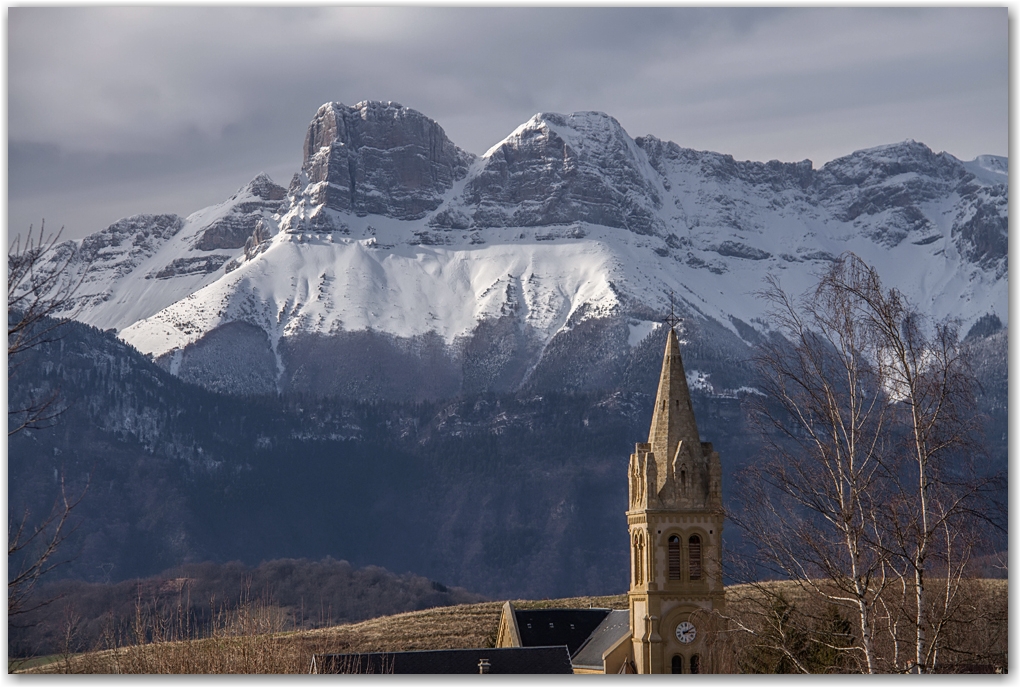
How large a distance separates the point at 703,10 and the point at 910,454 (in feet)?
30.9

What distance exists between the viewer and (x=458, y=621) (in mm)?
109500

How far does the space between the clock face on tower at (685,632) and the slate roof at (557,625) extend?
537 inches

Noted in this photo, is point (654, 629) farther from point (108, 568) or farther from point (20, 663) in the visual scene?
point (108, 568)

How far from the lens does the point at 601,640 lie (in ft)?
178

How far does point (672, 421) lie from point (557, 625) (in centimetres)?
1906

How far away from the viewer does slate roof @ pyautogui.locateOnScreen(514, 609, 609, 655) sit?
59188mm

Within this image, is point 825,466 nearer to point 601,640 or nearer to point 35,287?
point 35,287

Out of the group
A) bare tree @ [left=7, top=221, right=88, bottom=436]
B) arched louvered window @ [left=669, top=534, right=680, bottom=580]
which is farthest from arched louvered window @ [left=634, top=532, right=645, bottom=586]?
bare tree @ [left=7, top=221, right=88, bottom=436]

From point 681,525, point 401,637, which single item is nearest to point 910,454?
point 681,525

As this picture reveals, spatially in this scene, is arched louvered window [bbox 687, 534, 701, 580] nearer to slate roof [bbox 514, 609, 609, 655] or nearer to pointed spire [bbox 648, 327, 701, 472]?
pointed spire [bbox 648, 327, 701, 472]

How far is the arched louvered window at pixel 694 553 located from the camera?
145ft

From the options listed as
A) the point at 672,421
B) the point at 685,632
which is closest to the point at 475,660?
the point at 685,632

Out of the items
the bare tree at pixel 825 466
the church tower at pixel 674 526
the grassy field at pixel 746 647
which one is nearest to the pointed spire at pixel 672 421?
the church tower at pixel 674 526

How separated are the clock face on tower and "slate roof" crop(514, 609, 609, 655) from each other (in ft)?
44.7
